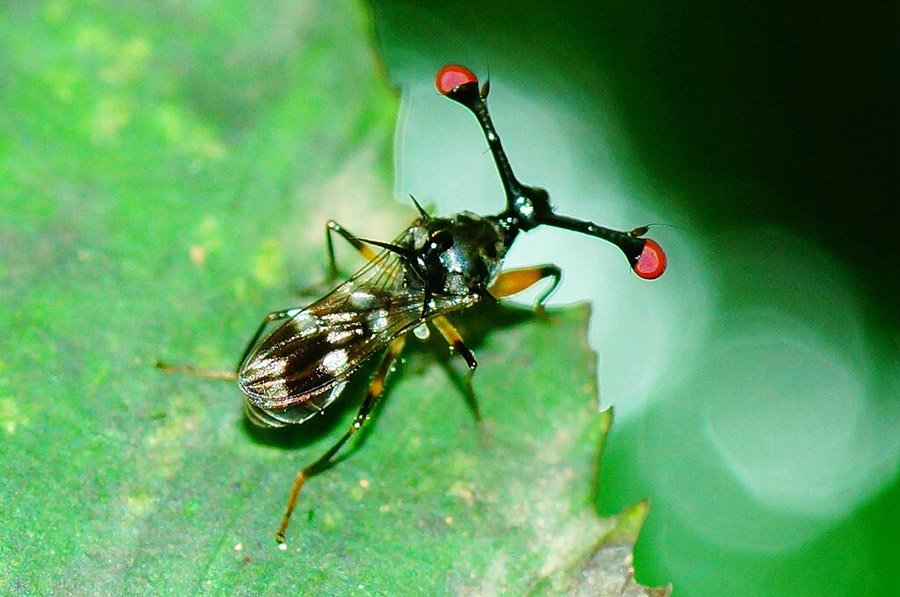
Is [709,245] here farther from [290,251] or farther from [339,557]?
[339,557]

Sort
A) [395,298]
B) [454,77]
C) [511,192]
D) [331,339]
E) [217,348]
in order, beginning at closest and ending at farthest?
1. [331,339]
2. [217,348]
3. [395,298]
4. [454,77]
5. [511,192]

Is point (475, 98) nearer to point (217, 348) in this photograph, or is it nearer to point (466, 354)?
point (466, 354)

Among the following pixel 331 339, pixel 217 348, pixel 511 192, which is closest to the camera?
pixel 331 339

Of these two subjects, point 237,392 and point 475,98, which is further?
point 475,98

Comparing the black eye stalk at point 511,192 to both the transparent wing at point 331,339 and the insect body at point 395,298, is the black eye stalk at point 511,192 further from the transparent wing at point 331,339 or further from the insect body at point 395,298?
the transparent wing at point 331,339

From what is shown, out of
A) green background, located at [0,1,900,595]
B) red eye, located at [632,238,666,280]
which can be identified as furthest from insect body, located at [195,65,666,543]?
green background, located at [0,1,900,595]

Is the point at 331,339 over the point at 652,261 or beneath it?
beneath

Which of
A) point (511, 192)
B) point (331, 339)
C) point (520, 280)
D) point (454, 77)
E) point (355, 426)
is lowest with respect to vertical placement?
point (355, 426)

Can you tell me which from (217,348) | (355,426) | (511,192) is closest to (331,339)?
(355,426)
